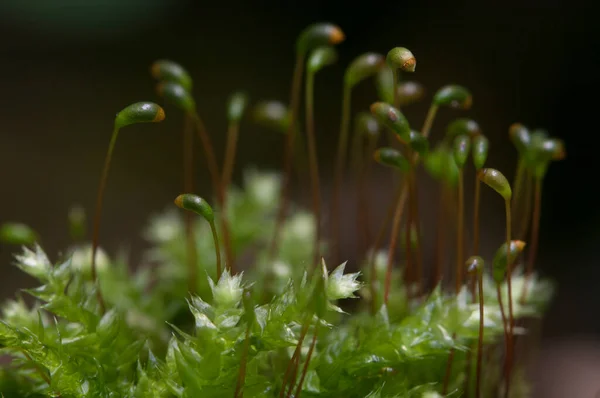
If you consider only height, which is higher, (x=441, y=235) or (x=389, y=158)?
(x=389, y=158)

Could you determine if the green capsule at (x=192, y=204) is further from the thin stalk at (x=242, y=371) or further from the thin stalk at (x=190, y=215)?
the thin stalk at (x=190, y=215)

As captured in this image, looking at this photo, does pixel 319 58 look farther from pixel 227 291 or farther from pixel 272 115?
pixel 227 291

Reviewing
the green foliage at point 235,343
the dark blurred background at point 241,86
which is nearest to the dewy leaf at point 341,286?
the green foliage at point 235,343

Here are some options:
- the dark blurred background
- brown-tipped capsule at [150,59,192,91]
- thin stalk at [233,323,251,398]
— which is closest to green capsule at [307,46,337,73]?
brown-tipped capsule at [150,59,192,91]

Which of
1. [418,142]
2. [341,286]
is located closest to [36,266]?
[341,286]

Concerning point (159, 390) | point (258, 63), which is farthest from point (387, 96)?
point (258, 63)

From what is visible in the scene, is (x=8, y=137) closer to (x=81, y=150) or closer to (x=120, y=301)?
(x=81, y=150)

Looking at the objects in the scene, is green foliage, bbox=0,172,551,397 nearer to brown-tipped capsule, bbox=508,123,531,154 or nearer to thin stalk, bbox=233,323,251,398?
thin stalk, bbox=233,323,251,398
